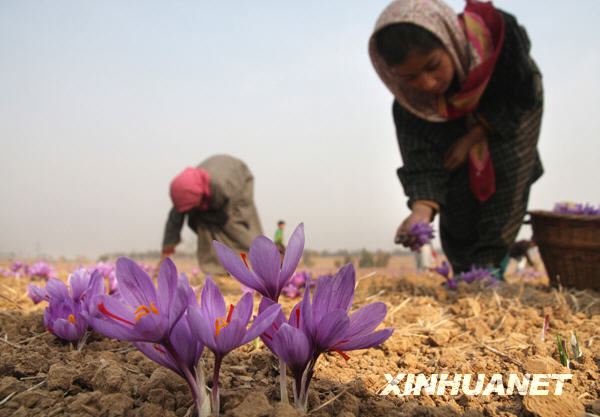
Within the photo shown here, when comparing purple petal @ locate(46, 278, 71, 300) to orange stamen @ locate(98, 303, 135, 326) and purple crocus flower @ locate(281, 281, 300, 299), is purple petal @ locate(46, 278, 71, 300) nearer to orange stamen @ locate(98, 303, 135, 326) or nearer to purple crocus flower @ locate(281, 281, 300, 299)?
orange stamen @ locate(98, 303, 135, 326)

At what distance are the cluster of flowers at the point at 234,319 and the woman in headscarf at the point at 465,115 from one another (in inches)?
70.1

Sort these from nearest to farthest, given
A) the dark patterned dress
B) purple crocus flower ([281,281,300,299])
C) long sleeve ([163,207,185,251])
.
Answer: purple crocus flower ([281,281,300,299]) → the dark patterned dress → long sleeve ([163,207,185,251])

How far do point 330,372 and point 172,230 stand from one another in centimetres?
456

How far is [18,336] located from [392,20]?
8.23 feet

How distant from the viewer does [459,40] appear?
107 inches

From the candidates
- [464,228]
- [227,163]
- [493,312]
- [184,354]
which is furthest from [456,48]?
[227,163]

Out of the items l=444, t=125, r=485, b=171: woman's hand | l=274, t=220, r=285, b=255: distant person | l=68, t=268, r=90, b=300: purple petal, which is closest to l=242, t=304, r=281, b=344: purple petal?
l=68, t=268, r=90, b=300: purple petal

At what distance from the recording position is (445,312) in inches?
71.9

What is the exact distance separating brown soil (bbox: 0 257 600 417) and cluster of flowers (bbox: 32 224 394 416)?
93mm

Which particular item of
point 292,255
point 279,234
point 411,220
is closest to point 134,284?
point 292,255

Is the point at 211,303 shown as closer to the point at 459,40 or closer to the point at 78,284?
the point at 78,284

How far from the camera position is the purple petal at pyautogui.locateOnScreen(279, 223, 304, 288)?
0.68m

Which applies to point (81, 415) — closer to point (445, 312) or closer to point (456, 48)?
point (445, 312)

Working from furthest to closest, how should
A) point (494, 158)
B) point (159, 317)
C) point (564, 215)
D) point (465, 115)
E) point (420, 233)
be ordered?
point (465, 115) → point (494, 158) → point (564, 215) → point (420, 233) → point (159, 317)
